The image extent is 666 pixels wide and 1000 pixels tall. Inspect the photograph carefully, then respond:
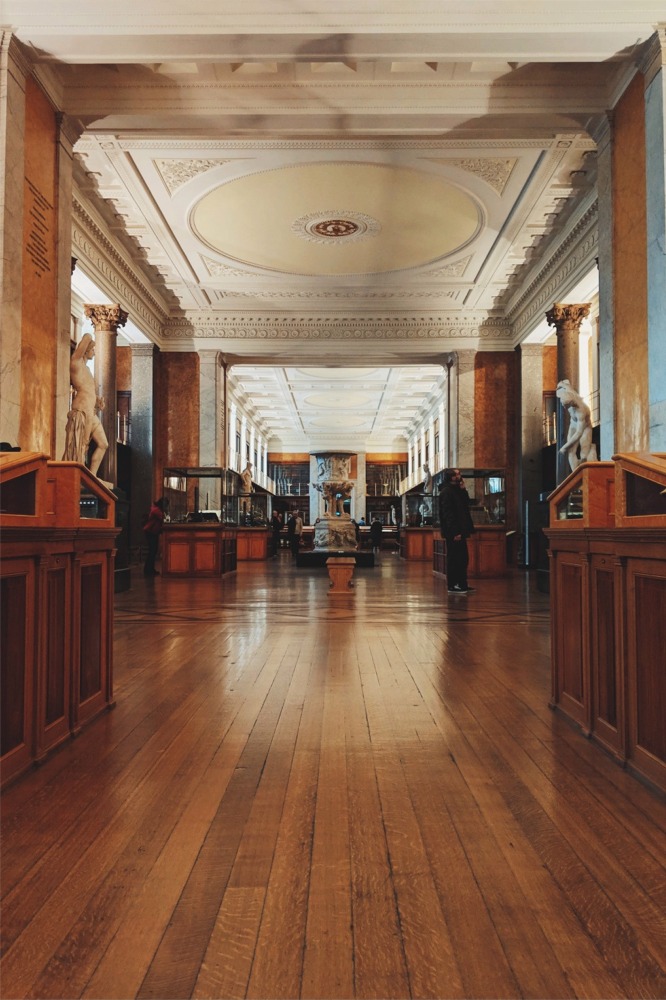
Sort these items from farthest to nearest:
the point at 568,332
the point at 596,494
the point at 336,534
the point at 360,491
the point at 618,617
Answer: the point at 360,491
the point at 336,534
the point at 568,332
the point at 596,494
the point at 618,617

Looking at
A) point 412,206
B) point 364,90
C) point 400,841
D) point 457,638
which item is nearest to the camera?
point 400,841

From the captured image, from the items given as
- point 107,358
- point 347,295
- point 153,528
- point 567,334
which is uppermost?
point 347,295

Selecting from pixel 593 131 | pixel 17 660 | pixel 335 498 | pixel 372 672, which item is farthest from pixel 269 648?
pixel 335 498

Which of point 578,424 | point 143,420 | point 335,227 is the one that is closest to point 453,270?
point 335,227

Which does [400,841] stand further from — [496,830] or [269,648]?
[269,648]

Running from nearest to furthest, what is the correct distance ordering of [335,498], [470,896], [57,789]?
[470,896]
[57,789]
[335,498]

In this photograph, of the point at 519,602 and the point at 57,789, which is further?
the point at 519,602

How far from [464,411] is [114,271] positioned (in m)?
8.38

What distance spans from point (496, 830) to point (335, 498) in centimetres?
1640

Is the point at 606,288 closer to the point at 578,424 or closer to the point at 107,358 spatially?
the point at 578,424

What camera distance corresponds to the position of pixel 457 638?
19.2ft

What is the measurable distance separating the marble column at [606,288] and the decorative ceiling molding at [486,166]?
2934mm

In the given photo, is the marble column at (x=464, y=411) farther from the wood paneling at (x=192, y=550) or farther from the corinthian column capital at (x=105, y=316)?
the corinthian column capital at (x=105, y=316)

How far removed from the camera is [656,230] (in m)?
6.23
